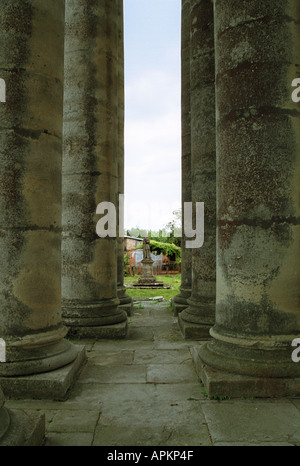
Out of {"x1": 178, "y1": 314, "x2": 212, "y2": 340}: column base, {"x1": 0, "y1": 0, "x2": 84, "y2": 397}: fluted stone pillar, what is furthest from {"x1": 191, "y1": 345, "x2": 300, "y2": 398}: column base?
{"x1": 178, "y1": 314, "x2": 212, "y2": 340}: column base

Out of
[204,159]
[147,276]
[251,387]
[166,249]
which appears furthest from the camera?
[166,249]

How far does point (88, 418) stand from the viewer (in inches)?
164

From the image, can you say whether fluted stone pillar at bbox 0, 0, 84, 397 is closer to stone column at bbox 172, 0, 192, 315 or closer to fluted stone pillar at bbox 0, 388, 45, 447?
fluted stone pillar at bbox 0, 388, 45, 447

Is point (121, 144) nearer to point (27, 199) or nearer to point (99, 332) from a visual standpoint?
point (99, 332)

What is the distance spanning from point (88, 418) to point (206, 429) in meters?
1.32

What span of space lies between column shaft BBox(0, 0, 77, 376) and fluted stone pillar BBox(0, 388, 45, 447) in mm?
1437

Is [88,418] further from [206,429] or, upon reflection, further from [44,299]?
[44,299]

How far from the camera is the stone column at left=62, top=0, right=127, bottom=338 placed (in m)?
8.00

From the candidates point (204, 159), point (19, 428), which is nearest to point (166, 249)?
point (204, 159)

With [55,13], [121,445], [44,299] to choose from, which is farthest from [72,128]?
[121,445]

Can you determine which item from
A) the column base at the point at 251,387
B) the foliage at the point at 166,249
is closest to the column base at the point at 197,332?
the column base at the point at 251,387

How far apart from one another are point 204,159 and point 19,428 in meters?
6.50

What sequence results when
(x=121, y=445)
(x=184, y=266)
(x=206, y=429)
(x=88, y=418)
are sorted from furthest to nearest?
(x=184, y=266), (x=88, y=418), (x=206, y=429), (x=121, y=445)

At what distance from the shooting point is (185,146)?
1158 centimetres
